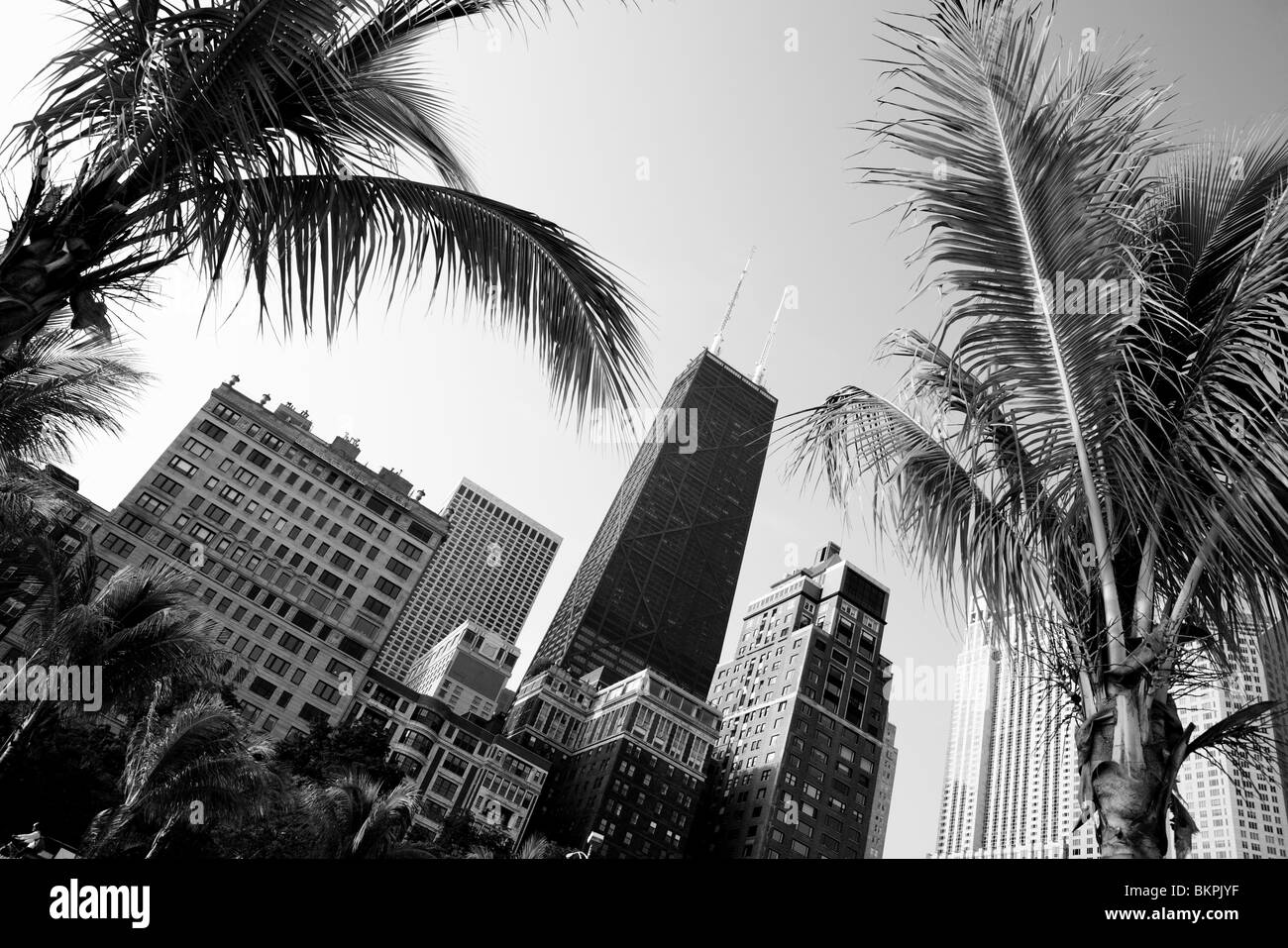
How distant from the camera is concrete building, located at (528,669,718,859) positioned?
89.7 m

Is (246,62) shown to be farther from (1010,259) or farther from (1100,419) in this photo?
(1100,419)

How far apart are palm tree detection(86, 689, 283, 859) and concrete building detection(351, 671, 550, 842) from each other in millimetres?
49396

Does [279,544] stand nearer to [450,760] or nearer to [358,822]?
[450,760]

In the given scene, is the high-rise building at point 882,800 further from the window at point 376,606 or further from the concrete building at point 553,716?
the window at point 376,606

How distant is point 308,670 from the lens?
211 ft

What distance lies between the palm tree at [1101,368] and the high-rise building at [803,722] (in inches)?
3682

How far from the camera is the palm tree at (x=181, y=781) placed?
1872 cm

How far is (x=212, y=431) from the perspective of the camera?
70688 millimetres

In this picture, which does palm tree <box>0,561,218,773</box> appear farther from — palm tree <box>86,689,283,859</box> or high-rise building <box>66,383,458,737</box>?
high-rise building <box>66,383,458,737</box>

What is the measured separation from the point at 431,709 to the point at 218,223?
78503 mm

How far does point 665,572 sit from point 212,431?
98.8 meters

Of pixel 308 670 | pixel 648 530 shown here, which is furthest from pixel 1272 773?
pixel 648 530

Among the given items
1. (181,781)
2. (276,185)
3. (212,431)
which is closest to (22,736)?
(181,781)

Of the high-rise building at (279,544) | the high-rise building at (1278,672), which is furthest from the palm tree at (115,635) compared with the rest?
the high-rise building at (279,544)
